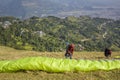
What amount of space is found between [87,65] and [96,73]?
115cm

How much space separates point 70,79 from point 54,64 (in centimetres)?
219

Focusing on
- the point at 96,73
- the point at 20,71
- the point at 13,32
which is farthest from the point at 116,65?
the point at 13,32

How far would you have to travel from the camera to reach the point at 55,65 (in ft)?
58.8

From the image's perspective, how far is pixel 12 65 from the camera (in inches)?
725

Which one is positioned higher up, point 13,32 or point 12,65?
point 12,65

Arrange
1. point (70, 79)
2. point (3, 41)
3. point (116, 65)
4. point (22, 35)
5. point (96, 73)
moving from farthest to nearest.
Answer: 1. point (22, 35)
2. point (3, 41)
3. point (116, 65)
4. point (96, 73)
5. point (70, 79)

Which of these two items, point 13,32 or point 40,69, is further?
point 13,32

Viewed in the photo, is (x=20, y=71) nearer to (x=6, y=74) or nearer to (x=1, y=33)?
(x=6, y=74)

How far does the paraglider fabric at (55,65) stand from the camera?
17922 millimetres

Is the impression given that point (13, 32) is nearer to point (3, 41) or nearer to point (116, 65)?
point (3, 41)

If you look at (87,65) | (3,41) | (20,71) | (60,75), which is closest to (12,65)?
(20,71)

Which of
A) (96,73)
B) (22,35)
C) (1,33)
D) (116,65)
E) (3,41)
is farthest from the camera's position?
(22,35)

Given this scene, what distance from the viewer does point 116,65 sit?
18.5m

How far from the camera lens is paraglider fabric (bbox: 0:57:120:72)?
17.9m
